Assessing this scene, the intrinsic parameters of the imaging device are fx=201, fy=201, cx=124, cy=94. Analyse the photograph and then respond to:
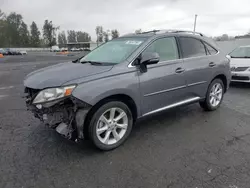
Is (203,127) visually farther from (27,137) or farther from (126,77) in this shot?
(27,137)

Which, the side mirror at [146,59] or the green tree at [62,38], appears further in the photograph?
the green tree at [62,38]

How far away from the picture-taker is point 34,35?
91.6 metres

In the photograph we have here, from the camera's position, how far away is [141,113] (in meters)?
3.29

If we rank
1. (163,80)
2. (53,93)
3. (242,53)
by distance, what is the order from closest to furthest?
(53,93) → (163,80) → (242,53)

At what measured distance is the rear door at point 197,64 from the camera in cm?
390

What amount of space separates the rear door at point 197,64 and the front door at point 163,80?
189mm

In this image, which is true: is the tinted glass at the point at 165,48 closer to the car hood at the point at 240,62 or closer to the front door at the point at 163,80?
the front door at the point at 163,80

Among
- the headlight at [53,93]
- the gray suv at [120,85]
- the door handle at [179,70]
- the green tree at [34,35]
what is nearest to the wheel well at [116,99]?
the gray suv at [120,85]

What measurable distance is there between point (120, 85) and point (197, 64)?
1940 millimetres

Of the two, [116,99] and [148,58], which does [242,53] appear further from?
[116,99]

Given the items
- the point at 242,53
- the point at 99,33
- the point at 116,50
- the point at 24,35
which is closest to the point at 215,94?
the point at 116,50

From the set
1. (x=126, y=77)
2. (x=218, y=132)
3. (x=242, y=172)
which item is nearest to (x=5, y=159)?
(x=126, y=77)

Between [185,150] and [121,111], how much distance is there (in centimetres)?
112

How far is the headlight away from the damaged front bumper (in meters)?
0.05
